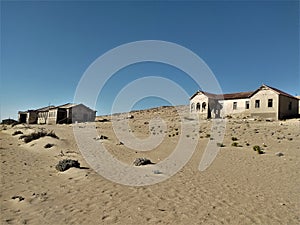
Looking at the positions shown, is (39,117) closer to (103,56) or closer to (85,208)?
(103,56)

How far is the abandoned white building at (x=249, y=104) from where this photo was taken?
122 ft

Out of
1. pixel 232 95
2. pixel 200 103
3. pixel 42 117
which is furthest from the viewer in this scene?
pixel 42 117

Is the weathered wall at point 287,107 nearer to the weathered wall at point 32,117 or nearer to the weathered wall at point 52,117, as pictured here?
the weathered wall at point 52,117

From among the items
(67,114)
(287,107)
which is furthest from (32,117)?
(287,107)

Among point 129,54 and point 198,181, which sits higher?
point 129,54

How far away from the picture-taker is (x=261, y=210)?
672cm

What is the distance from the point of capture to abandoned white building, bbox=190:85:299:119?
122ft

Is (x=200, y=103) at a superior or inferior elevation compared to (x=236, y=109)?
superior

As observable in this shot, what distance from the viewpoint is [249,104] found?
40594 mm

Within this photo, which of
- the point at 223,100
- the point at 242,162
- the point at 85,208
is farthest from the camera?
the point at 223,100

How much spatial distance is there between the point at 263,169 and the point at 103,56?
11.8 meters

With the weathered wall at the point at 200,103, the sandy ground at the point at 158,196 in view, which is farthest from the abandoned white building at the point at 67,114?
the sandy ground at the point at 158,196

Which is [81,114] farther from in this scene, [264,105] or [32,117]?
[264,105]

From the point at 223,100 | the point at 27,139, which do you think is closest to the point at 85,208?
the point at 27,139
